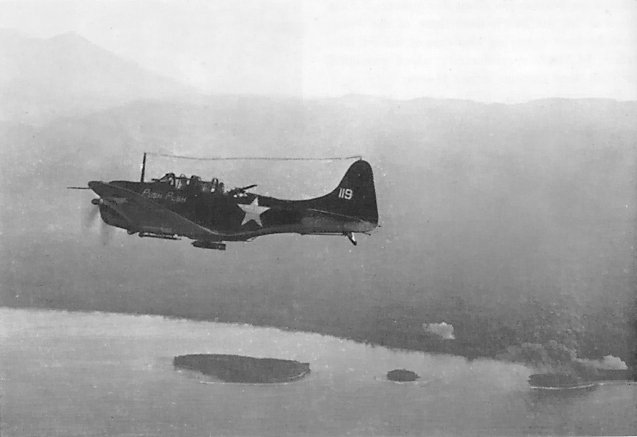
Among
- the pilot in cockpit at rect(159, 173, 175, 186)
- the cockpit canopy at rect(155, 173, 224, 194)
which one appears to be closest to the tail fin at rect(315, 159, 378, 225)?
the cockpit canopy at rect(155, 173, 224, 194)

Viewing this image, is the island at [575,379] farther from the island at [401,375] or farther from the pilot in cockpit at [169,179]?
the pilot in cockpit at [169,179]

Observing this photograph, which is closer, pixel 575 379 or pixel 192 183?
pixel 192 183

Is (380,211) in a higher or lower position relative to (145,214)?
higher

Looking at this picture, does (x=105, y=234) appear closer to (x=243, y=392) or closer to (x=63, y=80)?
(x=63, y=80)

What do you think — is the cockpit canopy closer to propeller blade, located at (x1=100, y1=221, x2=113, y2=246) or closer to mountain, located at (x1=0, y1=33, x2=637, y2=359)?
mountain, located at (x1=0, y1=33, x2=637, y2=359)

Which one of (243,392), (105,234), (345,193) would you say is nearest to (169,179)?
(105,234)

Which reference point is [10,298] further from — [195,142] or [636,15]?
[636,15]
